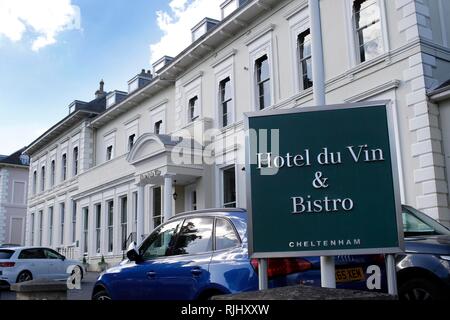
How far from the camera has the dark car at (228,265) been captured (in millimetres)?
5055

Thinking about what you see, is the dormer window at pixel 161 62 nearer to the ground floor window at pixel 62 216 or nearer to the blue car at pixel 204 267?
the ground floor window at pixel 62 216

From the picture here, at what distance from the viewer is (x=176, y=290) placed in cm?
579

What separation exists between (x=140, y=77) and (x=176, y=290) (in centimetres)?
2196

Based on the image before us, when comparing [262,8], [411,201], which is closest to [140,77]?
[262,8]

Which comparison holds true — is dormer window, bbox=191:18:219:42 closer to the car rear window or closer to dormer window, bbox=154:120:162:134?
dormer window, bbox=154:120:162:134

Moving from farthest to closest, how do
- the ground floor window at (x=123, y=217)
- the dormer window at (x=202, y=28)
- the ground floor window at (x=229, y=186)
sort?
the ground floor window at (x=123, y=217) → the dormer window at (x=202, y=28) → the ground floor window at (x=229, y=186)

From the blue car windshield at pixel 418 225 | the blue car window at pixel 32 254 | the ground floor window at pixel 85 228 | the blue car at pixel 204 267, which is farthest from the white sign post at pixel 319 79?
the ground floor window at pixel 85 228

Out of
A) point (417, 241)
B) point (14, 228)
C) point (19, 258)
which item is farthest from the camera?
point (14, 228)

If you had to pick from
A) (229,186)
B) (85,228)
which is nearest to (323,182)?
(229,186)

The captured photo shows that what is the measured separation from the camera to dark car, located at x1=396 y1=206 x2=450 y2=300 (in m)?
5.37

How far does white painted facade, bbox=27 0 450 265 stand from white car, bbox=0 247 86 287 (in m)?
3.22

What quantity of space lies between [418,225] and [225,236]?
2628 mm

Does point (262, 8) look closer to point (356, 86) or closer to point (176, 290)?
point (356, 86)

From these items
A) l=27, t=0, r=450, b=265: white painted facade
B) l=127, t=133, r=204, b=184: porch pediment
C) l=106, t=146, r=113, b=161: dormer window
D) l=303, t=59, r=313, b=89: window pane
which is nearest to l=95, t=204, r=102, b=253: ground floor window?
l=27, t=0, r=450, b=265: white painted facade
